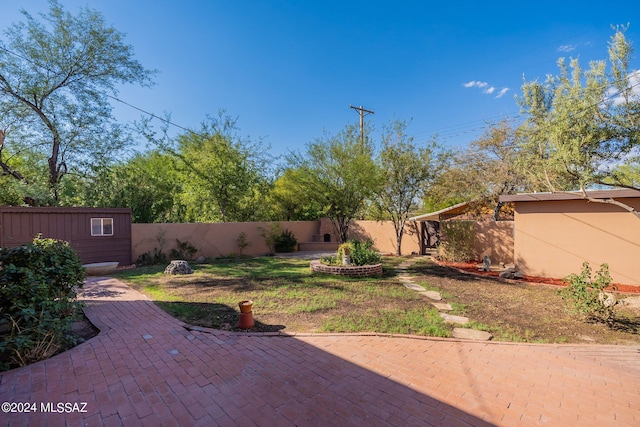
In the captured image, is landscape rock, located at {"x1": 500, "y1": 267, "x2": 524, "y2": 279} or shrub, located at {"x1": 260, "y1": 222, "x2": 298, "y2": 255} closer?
landscape rock, located at {"x1": 500, "y1": 267, "x2": 524, "y2": 279}

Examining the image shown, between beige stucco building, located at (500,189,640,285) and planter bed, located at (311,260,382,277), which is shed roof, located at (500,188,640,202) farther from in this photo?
planter bed, located at (311,260,382,277)

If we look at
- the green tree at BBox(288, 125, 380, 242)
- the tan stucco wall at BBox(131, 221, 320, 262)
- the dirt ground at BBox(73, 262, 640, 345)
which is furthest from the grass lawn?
the green tree at BBox(288, 125, 380, 242)

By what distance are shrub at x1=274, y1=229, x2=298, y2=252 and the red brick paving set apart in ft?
37.4

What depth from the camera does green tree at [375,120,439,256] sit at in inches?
518

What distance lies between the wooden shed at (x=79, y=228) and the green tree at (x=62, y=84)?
346 centimetres

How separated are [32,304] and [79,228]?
818 cm

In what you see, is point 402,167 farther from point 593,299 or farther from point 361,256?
point 593,299

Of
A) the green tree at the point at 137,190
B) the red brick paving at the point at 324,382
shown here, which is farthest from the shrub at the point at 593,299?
the green tree at the point at 137,190

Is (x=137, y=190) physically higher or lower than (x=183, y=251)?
higher

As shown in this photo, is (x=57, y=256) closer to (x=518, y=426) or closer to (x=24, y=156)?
(x=518, y=426)

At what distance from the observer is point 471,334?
4484mm

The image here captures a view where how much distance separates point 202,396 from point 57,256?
298 centimetres

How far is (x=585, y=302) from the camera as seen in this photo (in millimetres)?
4969

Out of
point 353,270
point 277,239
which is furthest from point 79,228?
point 353,270
